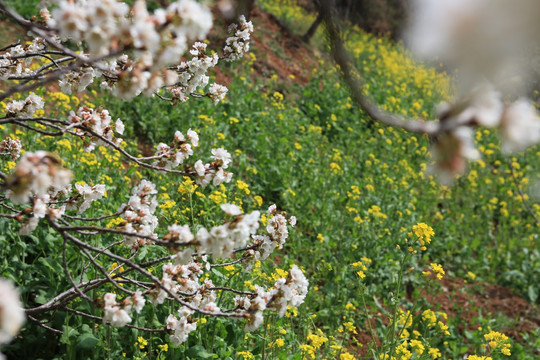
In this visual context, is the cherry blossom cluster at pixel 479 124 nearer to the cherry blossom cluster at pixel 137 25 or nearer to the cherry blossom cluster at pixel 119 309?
the cherry blossom cluster at pixel 137 25

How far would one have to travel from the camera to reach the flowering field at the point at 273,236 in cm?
199

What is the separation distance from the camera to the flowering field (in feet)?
6.54

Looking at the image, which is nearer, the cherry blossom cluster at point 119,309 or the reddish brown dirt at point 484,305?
the cherry blossom cluster at point 119,309

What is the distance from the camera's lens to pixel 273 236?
2148 mm

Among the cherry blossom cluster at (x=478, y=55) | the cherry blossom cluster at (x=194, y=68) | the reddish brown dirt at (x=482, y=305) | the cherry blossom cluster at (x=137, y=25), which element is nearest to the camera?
the cherry blossom cluster at (x=478, y=55)

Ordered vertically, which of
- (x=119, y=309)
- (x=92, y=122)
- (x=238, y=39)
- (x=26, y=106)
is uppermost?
(x=238, y=39)

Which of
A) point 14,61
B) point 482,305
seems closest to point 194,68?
point 14,61

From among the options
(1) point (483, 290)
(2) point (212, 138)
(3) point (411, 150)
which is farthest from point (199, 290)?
(3) point (411, 150)

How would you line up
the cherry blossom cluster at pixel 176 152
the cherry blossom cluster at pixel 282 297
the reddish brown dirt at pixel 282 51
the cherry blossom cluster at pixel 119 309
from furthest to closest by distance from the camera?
the reddish brown dirt at pixel 282 51 < the cherry blossom cluster at pixel 176 152 < the cherry blossom cluster at pixel 282 297 < the cherry blossom cluster at pixel 119 309

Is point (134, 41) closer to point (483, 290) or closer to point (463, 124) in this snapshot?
point (463, 124)

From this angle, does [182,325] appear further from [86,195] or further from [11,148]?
[11,148]

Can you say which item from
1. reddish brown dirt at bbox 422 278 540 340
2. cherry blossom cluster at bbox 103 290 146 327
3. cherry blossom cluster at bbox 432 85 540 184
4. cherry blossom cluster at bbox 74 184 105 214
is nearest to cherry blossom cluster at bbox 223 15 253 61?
cherry blossom cluster at bbox 74 184 105 214

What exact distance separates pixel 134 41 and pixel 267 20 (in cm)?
1082

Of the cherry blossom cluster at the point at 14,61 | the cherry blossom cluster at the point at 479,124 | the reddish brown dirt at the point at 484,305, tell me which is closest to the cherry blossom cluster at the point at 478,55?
the cherry blossom cluster at the point at 479,124
